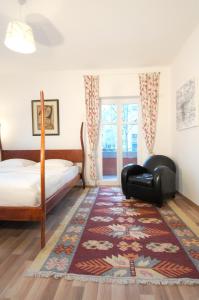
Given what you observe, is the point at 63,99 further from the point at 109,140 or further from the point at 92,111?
the point at 109,140

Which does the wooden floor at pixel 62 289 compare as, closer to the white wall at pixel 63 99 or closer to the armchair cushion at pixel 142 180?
the armchair cushion at pixel 142 180

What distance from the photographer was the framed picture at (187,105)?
329cm

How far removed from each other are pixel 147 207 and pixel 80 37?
9.31ft

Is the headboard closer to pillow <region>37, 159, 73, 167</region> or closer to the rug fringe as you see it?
pillow <region>37, 159, 73, 167</region>

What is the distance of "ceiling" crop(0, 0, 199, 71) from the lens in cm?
261

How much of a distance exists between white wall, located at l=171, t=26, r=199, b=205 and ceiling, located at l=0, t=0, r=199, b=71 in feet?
0.64

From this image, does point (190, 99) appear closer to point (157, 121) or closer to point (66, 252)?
point (157, 121)

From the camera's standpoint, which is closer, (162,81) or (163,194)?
(163,194)

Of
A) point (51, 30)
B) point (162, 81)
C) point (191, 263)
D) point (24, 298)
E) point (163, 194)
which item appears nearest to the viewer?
point (24, 298)

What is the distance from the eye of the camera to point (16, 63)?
4.58m

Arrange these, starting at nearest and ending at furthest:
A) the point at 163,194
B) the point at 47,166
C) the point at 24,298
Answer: the point at 24,298, the point at 163,194, the point at 47,166

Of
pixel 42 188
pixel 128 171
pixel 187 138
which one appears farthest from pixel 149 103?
pixel 42 188

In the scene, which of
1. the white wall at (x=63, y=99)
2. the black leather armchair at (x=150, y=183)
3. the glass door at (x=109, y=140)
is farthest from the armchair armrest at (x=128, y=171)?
the glass door at (x=109, y=140)

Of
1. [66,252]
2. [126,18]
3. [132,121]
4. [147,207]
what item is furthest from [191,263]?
[132,121]
